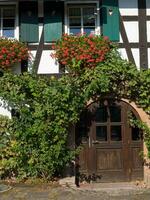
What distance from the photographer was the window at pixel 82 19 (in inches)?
487

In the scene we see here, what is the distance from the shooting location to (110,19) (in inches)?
476

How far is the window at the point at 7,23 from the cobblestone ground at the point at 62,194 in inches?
152

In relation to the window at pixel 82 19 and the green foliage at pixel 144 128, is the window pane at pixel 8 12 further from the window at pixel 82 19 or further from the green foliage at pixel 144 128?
the green foliage at pixel 144 128

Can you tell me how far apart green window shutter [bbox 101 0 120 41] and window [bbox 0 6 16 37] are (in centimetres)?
227

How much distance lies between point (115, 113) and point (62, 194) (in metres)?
2.76

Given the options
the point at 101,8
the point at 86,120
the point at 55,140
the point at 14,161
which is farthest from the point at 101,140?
the point at 101,8

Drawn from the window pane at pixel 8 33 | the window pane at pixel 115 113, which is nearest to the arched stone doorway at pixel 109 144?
the window pane at pixel 115 113

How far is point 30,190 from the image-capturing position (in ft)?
35.2

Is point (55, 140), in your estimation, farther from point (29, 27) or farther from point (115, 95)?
point (29, 27)

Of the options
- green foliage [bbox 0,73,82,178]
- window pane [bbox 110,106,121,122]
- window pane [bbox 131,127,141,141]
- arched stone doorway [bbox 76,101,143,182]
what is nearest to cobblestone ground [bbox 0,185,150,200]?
green foliage [bbox 0,73,82,178]

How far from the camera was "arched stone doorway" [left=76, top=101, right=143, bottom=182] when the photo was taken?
478 inches

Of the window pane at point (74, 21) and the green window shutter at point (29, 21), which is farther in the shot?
the window pane at point (74, 21)

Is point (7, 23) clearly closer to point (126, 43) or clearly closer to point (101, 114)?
point (126, 43)

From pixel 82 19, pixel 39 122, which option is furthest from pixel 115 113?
pixel 82 19
